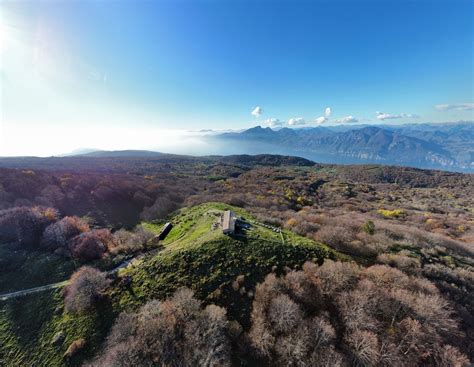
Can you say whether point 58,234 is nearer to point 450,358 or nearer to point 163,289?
point 163,289

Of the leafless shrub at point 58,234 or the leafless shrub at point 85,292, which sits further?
the leafless shrub at point 58,234

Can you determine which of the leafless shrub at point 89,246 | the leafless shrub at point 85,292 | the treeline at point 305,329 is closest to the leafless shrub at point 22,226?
the leafless shrub at point 89,246

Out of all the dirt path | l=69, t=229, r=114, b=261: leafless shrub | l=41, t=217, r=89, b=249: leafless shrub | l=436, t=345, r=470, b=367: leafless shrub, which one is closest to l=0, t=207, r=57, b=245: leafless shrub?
l=41, t=217, r=89, b=249: leafless shrub

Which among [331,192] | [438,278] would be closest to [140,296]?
[438,278]

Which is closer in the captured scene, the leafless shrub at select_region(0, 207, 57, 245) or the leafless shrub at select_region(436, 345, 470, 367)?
the leafless shrub at select_region(436, 345, 470, 367)

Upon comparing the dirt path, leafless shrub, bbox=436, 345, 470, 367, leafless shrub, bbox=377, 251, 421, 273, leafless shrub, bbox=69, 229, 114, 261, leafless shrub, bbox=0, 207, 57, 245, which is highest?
leafless shrub, bbox=0, 207, 57, 245

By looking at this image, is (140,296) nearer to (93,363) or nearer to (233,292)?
(93,363)

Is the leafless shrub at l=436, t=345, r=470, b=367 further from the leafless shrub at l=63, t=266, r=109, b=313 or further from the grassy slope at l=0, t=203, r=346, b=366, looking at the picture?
the leafless shrub at l=63, t=266, r=109, b=313

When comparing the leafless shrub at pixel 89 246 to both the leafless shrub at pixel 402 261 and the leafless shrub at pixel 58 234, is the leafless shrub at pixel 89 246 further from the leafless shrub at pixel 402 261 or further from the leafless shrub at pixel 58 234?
the leafless shrub at pixel 402 261

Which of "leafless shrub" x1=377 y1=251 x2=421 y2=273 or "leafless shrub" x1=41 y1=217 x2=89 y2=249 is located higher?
"leafless shrub" x1=41 y1=217 x2=89 y2=249
